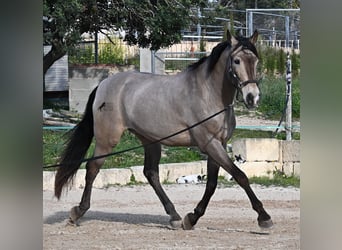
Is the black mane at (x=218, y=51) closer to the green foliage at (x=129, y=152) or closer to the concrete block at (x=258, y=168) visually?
the green foliage at (x=129, y=152)

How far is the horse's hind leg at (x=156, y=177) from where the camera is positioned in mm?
5891

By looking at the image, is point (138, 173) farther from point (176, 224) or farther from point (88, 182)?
point (176, 224)

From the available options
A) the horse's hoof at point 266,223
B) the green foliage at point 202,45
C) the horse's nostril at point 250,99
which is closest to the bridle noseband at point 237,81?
the horse's nostril at point 250,99

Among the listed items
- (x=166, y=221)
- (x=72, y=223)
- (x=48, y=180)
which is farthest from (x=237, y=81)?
(x=48, y=180)

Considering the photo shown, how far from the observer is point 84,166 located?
21.7 ft

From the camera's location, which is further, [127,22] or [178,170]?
[178,170]

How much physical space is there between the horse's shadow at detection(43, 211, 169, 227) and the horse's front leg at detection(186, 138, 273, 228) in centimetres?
79

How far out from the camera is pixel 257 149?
6070mm

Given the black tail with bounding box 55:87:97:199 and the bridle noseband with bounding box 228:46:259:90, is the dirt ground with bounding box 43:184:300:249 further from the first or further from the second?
the bridle noseband with bounding box 228:46:259:90

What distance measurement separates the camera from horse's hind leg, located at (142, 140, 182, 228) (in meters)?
5.89

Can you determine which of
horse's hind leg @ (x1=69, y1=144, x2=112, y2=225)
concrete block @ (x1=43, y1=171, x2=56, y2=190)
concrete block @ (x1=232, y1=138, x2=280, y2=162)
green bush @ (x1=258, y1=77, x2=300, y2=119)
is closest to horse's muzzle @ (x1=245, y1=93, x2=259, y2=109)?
green bush @ (x1=258, y1=77, x2=300, y2=119)

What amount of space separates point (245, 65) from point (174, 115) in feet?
2.30

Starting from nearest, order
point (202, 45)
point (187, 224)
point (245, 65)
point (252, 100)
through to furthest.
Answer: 1. point (252, 100)
2. point (245, 65)
3. point (202, 45)
4. point (187, 224)
